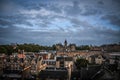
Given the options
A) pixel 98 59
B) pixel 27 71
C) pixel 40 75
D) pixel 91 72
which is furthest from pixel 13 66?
pixel 98 59

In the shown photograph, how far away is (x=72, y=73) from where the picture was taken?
12.4 meters

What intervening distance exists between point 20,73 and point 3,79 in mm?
1951

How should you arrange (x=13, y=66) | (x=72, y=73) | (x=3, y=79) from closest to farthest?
(x=3, y=79) < (x=72, y=73) < (x=13, y=66)

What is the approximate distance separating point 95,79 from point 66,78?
2.25m

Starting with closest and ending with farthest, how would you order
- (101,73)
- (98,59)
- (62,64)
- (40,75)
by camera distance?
(101,73) < (40,75) < (62,64) < (98,59)

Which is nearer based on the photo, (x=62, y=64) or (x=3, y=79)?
(x=3, y=79)

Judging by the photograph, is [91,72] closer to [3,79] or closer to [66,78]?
[66,78]

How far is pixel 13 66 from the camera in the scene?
16875mm

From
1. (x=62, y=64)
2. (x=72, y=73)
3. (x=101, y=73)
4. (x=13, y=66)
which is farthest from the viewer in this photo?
(x=62, y=64)

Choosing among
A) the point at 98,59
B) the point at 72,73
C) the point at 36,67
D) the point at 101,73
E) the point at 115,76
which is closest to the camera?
the point at 115,76

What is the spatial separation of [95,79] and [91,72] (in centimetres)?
160

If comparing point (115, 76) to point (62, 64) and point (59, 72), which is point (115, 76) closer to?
point (59, 72)

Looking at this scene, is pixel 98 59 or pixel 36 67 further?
pixel 98 59

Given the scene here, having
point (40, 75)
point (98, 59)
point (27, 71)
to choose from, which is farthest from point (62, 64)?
point (40, 75)
